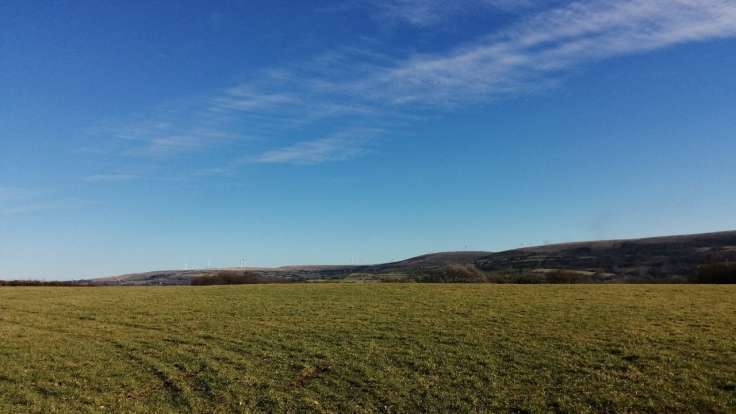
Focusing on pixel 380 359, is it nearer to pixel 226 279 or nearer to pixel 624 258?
pixel 226 279

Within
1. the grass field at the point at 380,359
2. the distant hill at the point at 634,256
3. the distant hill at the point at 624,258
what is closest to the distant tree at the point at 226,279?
the distant hill at the point at 624,258

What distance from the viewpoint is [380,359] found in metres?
19.2

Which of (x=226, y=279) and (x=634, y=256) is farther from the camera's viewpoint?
(x=634, y=256)

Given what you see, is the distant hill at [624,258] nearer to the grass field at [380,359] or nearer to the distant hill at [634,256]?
the distant hill at [634,256]

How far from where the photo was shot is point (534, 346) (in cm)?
2023

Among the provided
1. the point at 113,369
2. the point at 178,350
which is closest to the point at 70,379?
the point at 113,369

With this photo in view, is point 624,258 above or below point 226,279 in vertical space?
below

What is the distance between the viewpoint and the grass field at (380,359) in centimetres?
1491

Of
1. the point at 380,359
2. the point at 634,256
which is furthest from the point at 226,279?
the point at 634,256

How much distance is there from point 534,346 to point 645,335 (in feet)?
18.4

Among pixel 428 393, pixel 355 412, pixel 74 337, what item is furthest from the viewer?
pixel 74 337

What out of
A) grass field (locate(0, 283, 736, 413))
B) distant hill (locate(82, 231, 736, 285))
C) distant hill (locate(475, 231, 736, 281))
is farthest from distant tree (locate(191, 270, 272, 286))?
distant hill (locate(475, 231, 736, 281))

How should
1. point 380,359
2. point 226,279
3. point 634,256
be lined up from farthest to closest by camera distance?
point 634,256 → point 226,279 → point 380,359

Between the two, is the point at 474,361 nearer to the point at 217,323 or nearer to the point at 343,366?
the point at 343,366
